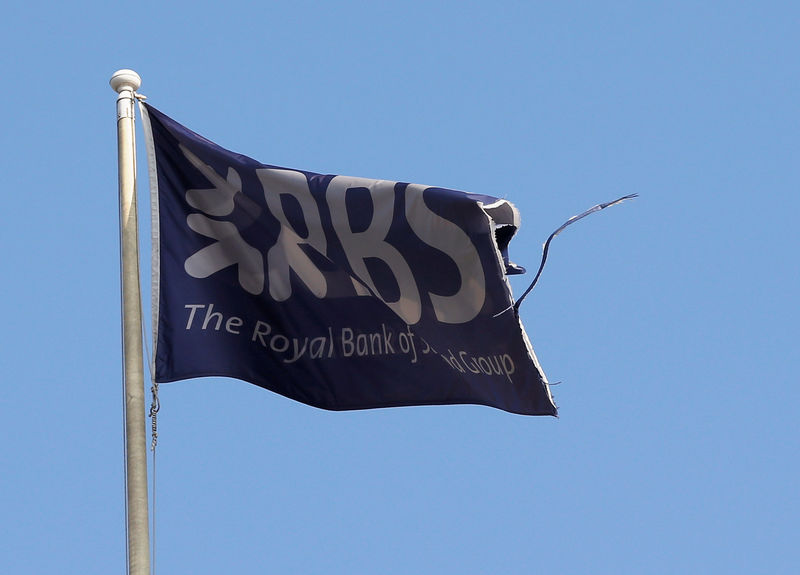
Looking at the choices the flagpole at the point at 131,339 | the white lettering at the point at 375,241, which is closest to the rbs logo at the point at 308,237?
the white lettering at the point at 375,241

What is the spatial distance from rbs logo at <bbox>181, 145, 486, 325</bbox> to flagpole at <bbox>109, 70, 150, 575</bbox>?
0.72 metres

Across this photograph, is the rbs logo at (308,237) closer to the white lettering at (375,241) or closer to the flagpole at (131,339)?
the white lettering at (375,241)

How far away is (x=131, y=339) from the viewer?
10633 mm

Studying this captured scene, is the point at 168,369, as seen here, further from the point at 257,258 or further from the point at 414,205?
the point at 414,205

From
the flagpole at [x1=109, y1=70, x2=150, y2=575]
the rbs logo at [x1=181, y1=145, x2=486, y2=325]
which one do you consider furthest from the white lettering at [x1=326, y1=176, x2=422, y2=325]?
the flagpole at [x1=109, y1=70, x2=150, y2=575]

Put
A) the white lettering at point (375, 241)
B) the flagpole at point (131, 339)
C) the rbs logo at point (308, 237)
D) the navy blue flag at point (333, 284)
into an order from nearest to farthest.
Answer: the flagpole at point (131, 339) → the navy blue flag at point (333, 284) → the rbs logo at point (308, 237) → the white lettering at point (375, 241)

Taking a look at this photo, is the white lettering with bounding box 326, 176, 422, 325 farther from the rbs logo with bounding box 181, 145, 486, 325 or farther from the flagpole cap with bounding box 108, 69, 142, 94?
the flagpole cap with bounding box 108, 69, 142, 94

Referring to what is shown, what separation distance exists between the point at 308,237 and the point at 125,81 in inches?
79.7

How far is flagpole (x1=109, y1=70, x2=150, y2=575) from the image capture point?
1006cm

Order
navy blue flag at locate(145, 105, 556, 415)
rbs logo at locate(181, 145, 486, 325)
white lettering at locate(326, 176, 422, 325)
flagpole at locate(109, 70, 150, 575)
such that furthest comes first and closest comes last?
white lettering at locate(326, 176, 422, 325)
rbs logo at locate(181, 145, 486, 325)
navy blue flag at locate(145, 105, 556, 415)
flagpole at locate(109, 70, 150, 575)

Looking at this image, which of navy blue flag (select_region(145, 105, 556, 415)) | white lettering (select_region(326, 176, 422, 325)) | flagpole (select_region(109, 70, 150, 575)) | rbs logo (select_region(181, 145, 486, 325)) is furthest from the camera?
white lettering (select_region(326, 176, 422, 325))

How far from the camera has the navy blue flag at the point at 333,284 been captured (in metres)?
11.4

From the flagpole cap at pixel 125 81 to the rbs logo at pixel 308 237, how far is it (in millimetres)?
682

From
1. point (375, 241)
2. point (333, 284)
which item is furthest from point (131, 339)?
point (375, 241)
